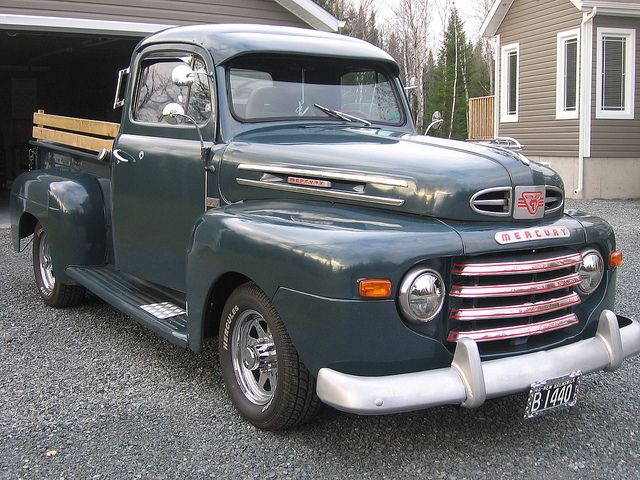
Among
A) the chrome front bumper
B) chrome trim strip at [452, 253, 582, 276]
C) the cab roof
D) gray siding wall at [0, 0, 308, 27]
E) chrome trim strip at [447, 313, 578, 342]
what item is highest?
gray siding wall at [0, 0, 308, 27]

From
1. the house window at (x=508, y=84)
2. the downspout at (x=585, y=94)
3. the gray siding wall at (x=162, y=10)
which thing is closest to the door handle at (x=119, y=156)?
the gray siding wall at (x=162, y=10)

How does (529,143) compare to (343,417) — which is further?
(529,143)

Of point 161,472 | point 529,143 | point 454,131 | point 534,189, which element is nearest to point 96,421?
point 161,472

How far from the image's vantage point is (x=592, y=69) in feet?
46.0

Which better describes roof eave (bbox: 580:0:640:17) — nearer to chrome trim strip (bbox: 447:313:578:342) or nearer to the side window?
the side window

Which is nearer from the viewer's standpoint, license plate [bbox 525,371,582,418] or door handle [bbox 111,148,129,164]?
license plate [bbox 525,371,582,418]

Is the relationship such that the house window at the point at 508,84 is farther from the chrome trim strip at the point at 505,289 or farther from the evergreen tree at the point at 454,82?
the chrome trim strip at the point at 505,289

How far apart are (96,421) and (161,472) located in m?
0.70

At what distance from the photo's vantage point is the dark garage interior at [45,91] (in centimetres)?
1559

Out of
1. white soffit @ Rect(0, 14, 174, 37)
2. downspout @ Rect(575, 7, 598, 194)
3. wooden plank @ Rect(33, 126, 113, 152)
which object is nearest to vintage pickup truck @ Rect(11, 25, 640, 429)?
wooden plank @ Rect(33, 126, 113, 152)

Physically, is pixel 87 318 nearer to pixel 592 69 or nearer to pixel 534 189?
pixel 534 189

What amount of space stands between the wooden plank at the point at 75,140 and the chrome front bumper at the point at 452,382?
3032 mm

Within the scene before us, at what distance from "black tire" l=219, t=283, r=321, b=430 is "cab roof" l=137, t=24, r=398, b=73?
1.54 meters

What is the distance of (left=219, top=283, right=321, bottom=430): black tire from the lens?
3.00 metres
